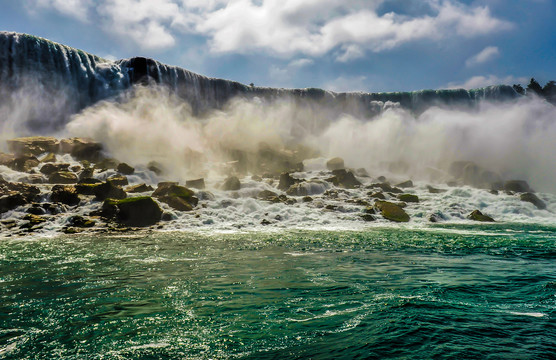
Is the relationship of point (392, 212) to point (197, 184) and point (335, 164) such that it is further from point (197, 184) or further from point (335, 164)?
point (335, 164)

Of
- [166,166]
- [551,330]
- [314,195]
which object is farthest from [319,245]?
[166,166]

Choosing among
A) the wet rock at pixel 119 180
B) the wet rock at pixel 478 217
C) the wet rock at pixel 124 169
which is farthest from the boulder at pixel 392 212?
the wet rock at pixel 124 169

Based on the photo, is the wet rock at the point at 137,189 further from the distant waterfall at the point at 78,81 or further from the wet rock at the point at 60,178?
the distant waterfall at the point at 78,81

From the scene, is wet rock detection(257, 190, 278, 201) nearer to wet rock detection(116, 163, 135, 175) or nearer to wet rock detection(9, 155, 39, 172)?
wet rock detection(116, 163, 135, 175)

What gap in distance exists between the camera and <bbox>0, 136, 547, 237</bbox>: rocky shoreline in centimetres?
1794

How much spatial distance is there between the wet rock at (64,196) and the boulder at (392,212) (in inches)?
730

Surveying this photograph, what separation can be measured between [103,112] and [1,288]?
33.5 meters

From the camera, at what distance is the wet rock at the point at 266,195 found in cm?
2512

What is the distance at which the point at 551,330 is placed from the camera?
4371 millimetres

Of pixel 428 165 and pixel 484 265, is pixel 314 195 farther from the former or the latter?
pixel 428 165

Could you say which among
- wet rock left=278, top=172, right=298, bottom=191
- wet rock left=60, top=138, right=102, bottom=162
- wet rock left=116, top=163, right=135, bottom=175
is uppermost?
wet rock left=60, top=138, right=102, bottom=162

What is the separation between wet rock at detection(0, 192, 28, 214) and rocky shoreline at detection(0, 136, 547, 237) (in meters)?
0.04

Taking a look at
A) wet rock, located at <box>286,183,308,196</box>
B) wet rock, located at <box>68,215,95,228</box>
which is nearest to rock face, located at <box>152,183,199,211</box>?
wet rock, located at <box>68,215,95,228</box>

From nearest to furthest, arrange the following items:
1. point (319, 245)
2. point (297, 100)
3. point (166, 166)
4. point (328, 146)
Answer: point (319, 245), point (166, 166), point (328, 146), point (297, 100)
